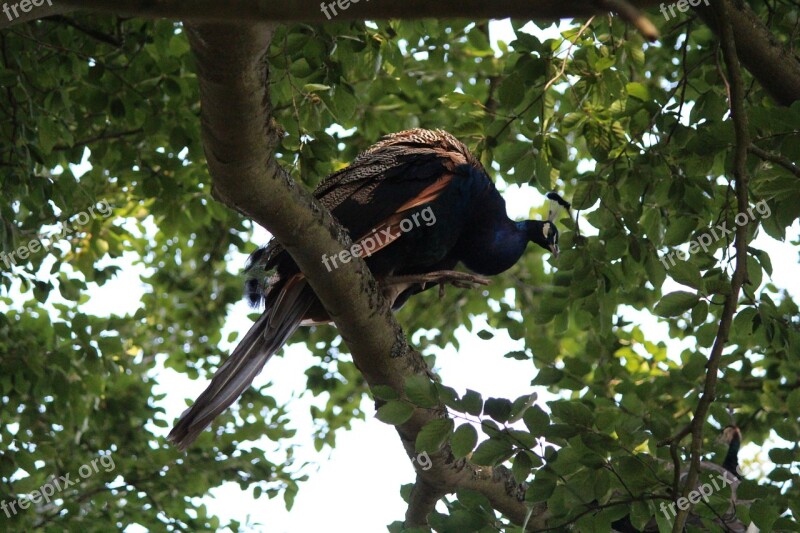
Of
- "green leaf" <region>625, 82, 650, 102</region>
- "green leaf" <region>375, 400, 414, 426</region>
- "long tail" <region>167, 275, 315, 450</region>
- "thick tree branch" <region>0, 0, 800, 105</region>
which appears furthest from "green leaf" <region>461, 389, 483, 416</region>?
"green leaf" <region>625, 82, 650, 102</region>

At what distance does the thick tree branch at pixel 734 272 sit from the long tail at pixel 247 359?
156 centimetres

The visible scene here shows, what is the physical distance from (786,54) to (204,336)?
19.2ft

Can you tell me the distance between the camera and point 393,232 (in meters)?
3.84

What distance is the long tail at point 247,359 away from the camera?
322 cm

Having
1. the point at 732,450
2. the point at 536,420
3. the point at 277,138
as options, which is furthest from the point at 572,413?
the point at 732,450

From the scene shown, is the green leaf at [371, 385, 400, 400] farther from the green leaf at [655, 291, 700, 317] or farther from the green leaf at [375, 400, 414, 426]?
the green leaf at [655, 291, 700, 317]

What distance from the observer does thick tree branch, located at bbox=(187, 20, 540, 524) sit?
2.04 m

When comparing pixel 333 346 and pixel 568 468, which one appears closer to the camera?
pixel 568 468

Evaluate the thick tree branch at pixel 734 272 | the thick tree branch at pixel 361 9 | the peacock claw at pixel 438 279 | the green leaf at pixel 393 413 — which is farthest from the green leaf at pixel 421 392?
the thick tree branch at pixel 361 9

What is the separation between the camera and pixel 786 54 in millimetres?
3461

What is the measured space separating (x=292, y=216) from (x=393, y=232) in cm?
117

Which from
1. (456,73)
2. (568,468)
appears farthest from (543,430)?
(456,73)

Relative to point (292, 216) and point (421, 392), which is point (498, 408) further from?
point (292, 216)

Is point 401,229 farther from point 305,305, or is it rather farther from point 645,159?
point 645,159
